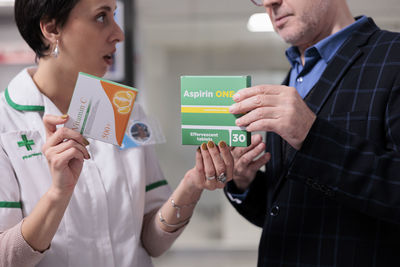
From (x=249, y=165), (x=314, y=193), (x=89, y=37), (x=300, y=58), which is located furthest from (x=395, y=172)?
(x=89, y=37)

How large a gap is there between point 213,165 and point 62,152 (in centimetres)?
46

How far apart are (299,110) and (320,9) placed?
58 cm

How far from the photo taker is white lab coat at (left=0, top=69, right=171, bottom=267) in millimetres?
1326

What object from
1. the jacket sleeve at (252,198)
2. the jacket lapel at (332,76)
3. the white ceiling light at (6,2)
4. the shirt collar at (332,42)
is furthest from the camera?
the white ceiling light at (6,2)

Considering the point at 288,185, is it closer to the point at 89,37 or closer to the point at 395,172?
the point at 395,172

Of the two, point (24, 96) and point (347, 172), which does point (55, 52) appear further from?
point (347, 172)

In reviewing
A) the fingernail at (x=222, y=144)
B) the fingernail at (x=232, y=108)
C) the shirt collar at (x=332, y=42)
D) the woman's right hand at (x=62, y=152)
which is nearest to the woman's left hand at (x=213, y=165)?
the fingernail at (x=222, y=144)

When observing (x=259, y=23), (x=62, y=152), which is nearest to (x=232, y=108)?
(x=62, y=152)

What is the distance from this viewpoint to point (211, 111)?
1.24 m

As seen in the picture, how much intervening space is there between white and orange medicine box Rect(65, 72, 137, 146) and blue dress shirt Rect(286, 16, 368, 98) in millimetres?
635

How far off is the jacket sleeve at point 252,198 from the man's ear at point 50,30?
32.8 inches

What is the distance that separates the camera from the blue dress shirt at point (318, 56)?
1487mm

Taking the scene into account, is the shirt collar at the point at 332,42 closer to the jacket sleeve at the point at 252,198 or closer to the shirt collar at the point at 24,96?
the jacket sleeve at the point at 252,198

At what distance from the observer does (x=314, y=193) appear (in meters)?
1.37
